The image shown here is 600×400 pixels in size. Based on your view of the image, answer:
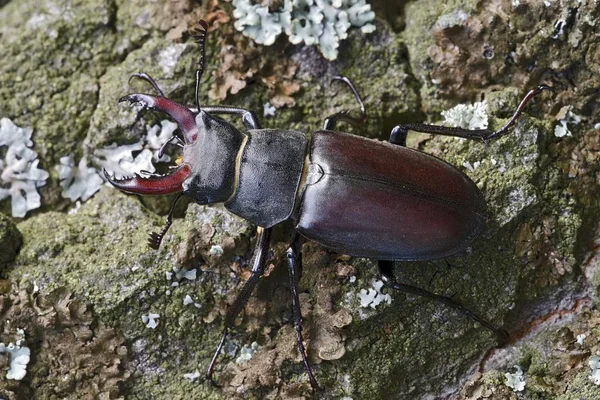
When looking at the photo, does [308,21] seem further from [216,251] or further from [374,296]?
[374,296]

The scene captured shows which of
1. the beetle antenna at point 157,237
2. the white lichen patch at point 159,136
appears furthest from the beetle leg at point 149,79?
the beetle antenna at point 157,237

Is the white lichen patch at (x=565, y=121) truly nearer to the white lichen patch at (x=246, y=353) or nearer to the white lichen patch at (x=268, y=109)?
the white lichen patch at (x=268, y=109)

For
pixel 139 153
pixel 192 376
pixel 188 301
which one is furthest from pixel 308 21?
pixel 192 376

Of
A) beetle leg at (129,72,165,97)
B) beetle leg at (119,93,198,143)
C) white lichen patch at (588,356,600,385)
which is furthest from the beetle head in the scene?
white lichen patch at (588,356,600,385)

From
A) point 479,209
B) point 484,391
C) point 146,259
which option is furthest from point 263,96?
point 484,391

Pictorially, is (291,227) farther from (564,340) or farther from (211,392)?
(564,340)

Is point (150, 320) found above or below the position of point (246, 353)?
above

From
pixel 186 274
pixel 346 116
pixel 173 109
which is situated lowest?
pixel 186 274
